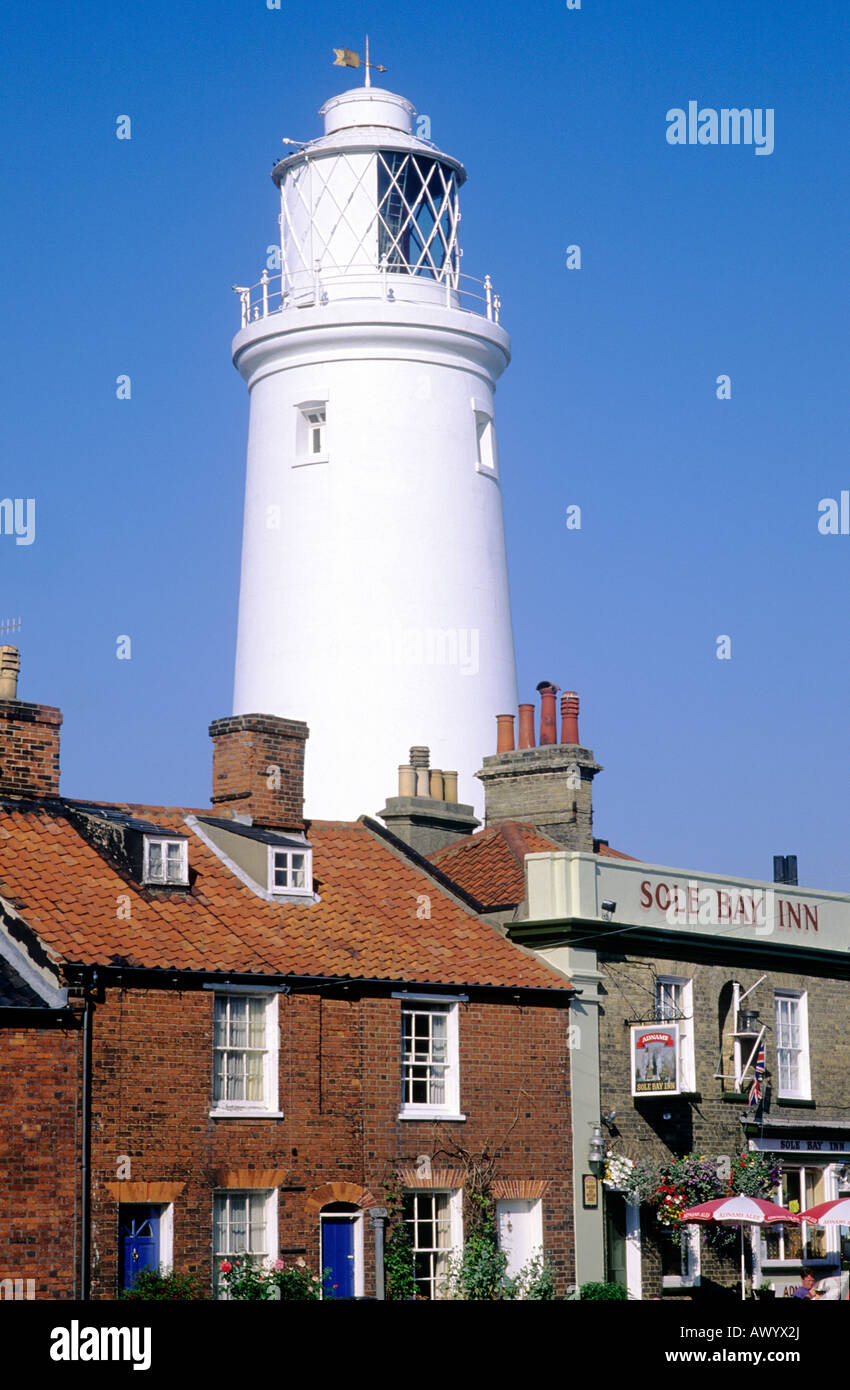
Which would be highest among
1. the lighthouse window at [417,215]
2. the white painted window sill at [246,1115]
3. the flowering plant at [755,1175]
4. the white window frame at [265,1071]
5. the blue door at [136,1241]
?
the lighthouse window at [417,215]

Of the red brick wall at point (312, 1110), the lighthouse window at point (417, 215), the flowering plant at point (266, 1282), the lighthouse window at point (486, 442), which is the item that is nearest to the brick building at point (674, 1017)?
the red brick wall at point (312, 1110)

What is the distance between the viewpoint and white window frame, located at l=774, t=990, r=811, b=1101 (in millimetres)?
39500

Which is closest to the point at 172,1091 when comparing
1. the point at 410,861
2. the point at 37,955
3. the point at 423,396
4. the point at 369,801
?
the point at 37,955

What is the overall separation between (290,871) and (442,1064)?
3932 mm

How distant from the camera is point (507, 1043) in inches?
1367

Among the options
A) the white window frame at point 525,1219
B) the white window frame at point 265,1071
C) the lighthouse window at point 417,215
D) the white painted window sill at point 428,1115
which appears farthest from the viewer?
the lighthouse window at point 417,215

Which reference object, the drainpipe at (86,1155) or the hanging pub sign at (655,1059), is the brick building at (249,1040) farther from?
the hanging pub sign at (655,1059)

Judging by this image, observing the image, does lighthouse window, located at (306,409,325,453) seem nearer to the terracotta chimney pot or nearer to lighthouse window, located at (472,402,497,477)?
lighthouse window, located at (472,402,497,477)

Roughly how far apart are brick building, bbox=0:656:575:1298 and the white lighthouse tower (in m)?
8.84

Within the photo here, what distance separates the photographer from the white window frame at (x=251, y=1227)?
30703 millimetres

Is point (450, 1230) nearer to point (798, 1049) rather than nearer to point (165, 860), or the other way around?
point (165, 860)

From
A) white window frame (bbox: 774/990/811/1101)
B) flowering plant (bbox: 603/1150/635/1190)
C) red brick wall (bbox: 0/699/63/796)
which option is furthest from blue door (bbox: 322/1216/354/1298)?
white window frame (bbox: 774/990/811/1101)

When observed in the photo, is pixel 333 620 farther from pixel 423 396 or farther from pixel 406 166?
pixel 406 166

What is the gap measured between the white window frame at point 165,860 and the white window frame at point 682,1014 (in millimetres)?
9084
